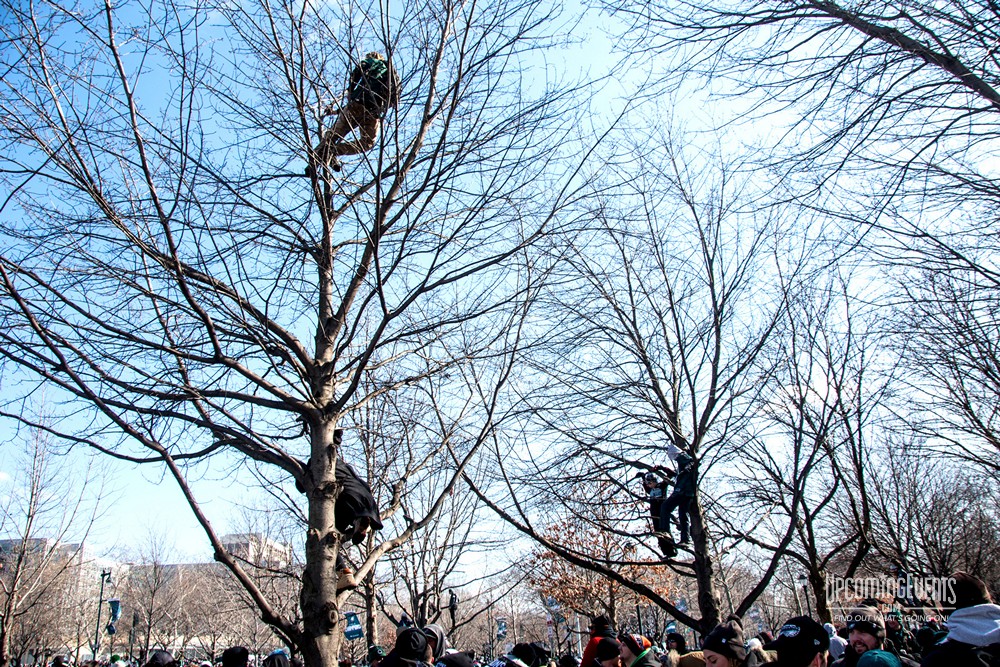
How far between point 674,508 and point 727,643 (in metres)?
3.61

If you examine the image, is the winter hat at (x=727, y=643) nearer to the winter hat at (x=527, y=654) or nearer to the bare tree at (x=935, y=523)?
the winter hat at (x=527, y=654)

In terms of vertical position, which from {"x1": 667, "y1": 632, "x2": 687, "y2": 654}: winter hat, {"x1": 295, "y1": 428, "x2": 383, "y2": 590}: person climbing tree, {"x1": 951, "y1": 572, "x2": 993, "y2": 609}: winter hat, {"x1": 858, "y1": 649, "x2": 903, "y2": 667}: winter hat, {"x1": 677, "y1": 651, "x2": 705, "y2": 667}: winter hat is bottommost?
{"x1": 667, "y1": 632, "x2": 687, "y2": 654}: winter hat

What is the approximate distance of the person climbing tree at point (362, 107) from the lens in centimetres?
442

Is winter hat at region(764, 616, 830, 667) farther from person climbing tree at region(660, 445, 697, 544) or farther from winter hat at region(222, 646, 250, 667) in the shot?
winter hat at region(222, 646, 250, 667)

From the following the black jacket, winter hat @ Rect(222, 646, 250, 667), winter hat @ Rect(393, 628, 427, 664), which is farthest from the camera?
winter hat @ Rect(222, 646, 250, 667)

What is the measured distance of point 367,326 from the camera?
22.5 feet

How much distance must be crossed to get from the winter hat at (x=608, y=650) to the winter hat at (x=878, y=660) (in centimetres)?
220

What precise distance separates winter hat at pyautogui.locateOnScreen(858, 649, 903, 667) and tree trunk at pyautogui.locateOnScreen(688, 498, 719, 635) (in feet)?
10.4

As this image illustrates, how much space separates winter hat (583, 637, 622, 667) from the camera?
19.3 feet

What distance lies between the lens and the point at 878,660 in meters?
4.11

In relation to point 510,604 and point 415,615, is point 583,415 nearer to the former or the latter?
point 415,615

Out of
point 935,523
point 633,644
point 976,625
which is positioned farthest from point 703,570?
point 935,523

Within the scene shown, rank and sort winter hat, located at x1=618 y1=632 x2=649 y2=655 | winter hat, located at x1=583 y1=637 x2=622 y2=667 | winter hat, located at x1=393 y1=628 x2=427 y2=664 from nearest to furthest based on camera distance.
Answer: winter hat, located at x1=393 y1=628 x2=427 y2=664 → winter hat, located at x1=583 y1=637 x2=622 y2=667 → winter hat, located at x1=618 y1=632 x2=649 y2=655

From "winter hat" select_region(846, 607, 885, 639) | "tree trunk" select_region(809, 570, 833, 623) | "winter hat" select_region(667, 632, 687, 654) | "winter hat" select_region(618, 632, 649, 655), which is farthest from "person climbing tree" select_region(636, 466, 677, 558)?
"tree trunk" select_region(809, 570, 833, 623)
